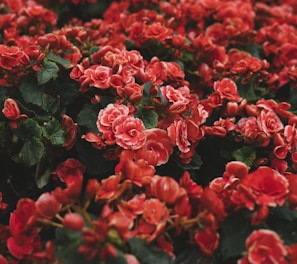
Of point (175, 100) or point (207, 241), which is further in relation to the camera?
point (175, 100)

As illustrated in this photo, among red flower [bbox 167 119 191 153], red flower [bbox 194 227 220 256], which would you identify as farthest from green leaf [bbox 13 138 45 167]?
red flower [bbox 194 227 220 256]

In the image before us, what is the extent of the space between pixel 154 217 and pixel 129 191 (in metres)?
0.12

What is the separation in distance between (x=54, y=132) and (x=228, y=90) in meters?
0.65

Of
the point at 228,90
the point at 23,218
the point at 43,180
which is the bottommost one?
the point at 43,180

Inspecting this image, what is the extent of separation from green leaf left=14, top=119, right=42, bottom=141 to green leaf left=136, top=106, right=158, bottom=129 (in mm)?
324

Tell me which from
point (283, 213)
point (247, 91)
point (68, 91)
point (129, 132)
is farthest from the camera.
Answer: point (247, 91)

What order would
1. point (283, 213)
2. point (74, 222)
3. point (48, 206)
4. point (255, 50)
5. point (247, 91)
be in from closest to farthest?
point (74, 222), point (48, 206), point (283, 213), point (247, 91), point (255, 50)

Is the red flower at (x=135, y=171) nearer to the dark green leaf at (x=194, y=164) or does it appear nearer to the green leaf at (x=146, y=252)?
the green leaf at (x=146, y=252)

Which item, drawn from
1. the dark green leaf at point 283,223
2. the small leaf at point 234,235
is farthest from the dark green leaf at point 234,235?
the dark green leaf at point 283,223

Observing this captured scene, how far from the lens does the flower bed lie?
1.26 metres

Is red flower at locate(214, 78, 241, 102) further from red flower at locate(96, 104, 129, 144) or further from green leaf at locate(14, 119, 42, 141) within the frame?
green leaf at locate(14, 119, 42, 141)

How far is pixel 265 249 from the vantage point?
1.19 meters

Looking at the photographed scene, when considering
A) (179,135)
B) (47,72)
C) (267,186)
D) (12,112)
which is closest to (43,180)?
(12,112)

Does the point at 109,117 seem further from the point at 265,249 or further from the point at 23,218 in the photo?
the point at 265,249
